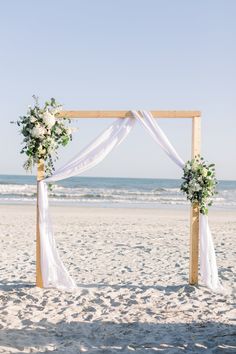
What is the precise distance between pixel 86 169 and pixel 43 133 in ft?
2.81

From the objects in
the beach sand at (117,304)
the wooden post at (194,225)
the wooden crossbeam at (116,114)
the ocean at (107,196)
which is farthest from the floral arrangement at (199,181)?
the ocean at (107,196)

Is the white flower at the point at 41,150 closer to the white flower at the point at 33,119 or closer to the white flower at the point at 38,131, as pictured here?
the white flower at the point at 38,131

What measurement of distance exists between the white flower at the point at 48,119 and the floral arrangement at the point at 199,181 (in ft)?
6.97

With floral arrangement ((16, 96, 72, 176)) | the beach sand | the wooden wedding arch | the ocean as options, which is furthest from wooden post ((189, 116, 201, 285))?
the ocean

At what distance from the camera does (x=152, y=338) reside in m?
5.51

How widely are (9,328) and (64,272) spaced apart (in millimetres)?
1691

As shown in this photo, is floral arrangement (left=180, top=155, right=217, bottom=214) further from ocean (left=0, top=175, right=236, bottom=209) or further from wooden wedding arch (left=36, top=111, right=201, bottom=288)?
ocean (left=0, top=175, right=236, bottom=209)

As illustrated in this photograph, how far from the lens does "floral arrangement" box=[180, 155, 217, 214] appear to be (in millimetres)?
7227

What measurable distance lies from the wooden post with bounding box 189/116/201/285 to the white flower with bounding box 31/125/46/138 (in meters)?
2.30

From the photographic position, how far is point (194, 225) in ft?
24.6

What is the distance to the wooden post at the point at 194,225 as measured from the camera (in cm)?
740

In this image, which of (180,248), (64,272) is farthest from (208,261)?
(180,248)

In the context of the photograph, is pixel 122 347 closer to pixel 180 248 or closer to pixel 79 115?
pixel 79 115

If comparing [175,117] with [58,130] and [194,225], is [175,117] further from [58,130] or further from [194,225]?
[58,130]
